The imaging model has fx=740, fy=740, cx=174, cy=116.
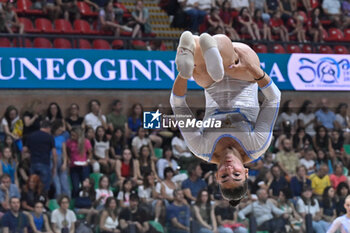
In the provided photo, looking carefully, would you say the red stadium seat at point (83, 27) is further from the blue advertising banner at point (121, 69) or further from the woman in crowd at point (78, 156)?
the woman in crowd at point (78, 156)

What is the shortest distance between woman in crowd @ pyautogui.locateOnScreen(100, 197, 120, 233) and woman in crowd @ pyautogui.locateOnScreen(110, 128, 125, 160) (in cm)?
171

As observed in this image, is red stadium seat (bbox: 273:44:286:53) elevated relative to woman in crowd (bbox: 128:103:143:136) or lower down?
elevated

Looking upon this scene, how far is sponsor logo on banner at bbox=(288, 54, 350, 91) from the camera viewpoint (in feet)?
49.8

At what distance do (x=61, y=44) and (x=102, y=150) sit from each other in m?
2.75

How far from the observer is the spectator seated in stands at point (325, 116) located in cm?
1574

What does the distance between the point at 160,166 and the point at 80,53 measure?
2.81 metres

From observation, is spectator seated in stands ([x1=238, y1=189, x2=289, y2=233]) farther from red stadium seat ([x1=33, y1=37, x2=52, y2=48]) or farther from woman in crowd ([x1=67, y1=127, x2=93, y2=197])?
red stadium seat ([x1=33, y1=37, x2=52, y2=48])

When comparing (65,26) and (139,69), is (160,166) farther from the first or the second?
(65,26)

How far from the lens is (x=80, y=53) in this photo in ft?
47.8

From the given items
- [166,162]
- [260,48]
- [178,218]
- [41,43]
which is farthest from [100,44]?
[178,218]

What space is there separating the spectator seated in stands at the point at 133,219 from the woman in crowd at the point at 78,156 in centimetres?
134

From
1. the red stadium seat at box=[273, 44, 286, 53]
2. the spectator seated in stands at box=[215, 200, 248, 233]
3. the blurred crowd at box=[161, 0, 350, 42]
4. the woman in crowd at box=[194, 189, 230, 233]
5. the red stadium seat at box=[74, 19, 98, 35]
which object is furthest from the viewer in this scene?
the blurred crowd at box=[161, 0, 350, 42]

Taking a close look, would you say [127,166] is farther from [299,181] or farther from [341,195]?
[341,195]

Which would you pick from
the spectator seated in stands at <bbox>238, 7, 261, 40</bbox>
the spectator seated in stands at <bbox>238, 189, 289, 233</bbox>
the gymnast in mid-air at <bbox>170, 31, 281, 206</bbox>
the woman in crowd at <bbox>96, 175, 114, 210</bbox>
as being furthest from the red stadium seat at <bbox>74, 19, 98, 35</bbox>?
the gymnast in mid-air at <bbox>170, 31, 281, 206</bbox>
